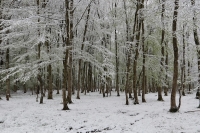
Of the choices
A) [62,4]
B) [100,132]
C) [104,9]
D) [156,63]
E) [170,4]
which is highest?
[104,9]

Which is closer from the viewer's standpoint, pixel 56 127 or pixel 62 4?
pixel 56 127

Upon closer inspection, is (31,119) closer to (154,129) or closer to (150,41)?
(154,129)

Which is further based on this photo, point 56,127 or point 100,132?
point 56,127

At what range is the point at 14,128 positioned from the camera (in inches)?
396

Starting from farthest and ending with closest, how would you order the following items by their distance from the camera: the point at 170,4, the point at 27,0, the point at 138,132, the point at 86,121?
the point at 27,0
the point at 86,121
the point at 138,132
the point at 170,4

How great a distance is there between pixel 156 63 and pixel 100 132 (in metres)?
12.1

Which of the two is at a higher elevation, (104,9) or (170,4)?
(104,9)

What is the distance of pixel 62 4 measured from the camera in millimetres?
19781

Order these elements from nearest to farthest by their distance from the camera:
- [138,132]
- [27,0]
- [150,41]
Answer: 1. [138,132]
2. [27,0]
3. [150,41]

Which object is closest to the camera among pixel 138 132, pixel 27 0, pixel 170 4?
pixel 170 4

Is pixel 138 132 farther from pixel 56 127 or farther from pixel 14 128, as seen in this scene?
pixel 14 128

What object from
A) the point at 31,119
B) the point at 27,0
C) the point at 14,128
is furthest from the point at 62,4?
the point at 14,128

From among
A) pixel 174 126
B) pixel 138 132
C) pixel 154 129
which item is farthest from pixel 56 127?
pixel 174 126

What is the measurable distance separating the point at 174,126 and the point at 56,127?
230 inches
